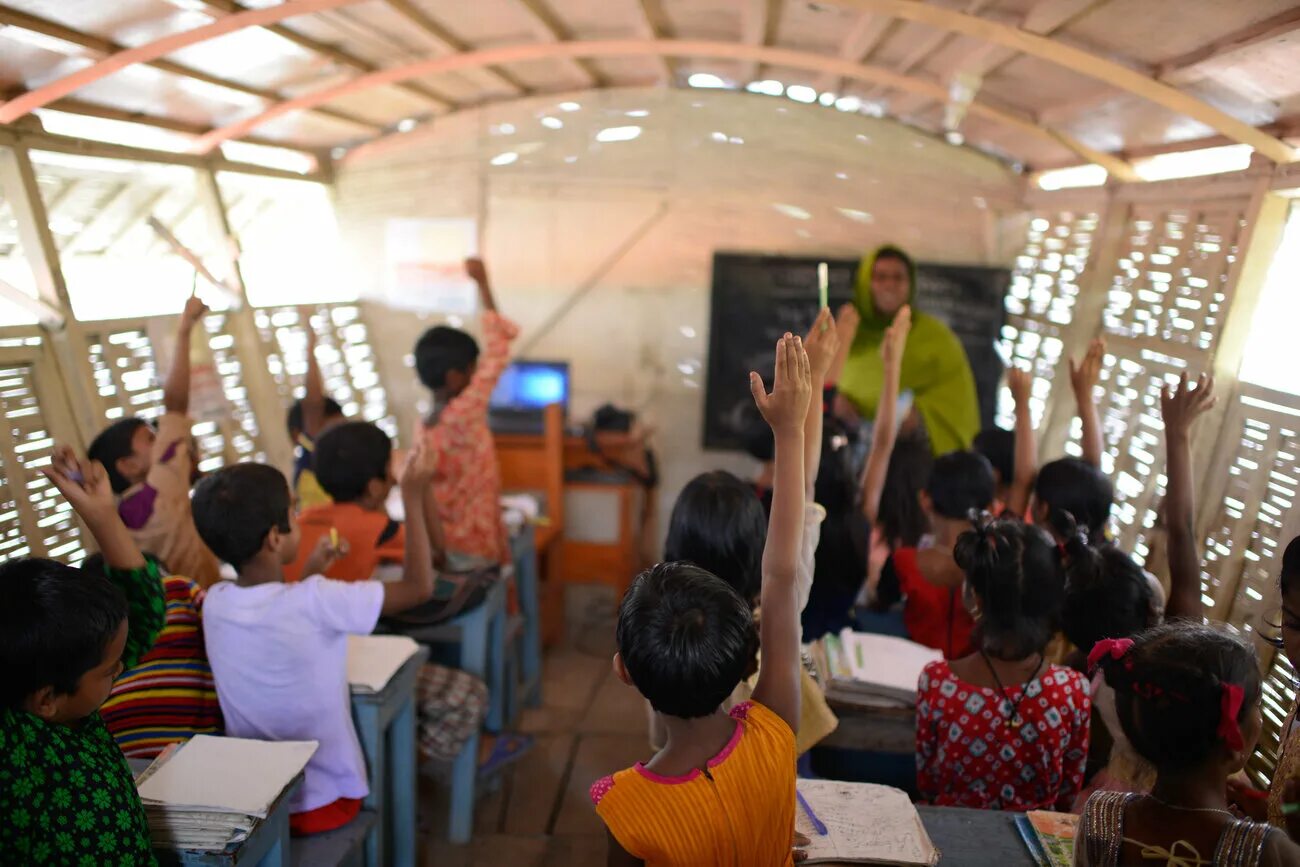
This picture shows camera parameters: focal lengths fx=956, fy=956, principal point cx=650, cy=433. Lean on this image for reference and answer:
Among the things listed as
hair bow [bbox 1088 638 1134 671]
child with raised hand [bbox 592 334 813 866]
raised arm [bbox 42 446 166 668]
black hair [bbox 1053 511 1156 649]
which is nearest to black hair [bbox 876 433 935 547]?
black hair [bbox 1053 511 1156 649]

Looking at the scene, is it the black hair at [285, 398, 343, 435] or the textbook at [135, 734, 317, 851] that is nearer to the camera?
the textbook at [135, 734, 317, 851]

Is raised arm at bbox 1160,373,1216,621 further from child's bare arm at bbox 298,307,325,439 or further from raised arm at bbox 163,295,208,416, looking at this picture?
child's bare arm at bbox 298,307,325,439

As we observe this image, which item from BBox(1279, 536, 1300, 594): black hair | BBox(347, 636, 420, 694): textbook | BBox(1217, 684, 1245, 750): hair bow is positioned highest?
BBox(1279, 536, 1300, 594): black hair

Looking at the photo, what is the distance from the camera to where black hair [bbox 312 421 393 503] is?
2.52 meters

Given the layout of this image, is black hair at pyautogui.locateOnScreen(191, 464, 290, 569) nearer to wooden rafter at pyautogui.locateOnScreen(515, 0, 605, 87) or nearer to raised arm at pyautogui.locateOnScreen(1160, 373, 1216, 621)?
raised arm at pyautogui.locateOnScreen(1160, 373, 1216, 621)

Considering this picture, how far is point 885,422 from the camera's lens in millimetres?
2570

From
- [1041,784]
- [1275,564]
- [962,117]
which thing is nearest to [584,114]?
[962,117]

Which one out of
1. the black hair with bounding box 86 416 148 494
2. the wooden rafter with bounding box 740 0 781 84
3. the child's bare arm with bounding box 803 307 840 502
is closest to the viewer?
the child's bare arm with bounding box 803 307 840 502

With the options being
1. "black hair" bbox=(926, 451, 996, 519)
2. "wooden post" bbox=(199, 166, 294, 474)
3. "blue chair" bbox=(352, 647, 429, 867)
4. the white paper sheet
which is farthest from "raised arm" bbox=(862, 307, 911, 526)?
"wooden post" bbox=(199, 166, 294, 474)

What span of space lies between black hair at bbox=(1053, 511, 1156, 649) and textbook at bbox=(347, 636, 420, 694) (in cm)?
144

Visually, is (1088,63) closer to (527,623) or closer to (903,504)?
(903,504)

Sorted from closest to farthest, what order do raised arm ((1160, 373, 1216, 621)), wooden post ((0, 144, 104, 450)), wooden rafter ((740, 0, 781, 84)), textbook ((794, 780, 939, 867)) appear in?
textbook ((794, 780, 939, 867)), raised arm ((1160, 373, 1216, 621)), wooden post ((0, 144, 104, 450)), wooden rafter ((740, 0, 781, 84))

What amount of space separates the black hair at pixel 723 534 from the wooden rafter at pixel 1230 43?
5.32ft

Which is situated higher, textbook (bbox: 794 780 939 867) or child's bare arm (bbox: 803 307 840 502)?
child's bare arm (bbox: 803 307 840 502)
